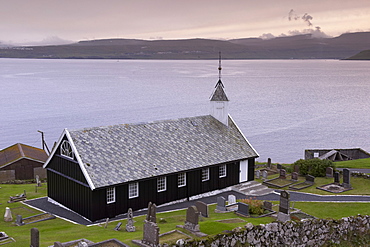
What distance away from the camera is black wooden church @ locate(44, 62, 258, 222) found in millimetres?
27375

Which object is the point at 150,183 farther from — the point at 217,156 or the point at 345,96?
the point at 345,96

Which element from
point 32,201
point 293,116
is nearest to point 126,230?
point 32,201

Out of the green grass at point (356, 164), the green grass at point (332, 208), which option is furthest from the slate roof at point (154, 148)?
the green grass at point (356, 164)

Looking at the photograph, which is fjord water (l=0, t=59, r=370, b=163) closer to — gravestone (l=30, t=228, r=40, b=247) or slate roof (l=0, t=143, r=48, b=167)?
slate roof (l=0, t=143, r=48, b=167)

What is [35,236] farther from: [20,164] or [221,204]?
[20,164]

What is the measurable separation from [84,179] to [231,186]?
13.4 meters

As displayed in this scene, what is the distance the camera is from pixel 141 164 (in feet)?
96.9

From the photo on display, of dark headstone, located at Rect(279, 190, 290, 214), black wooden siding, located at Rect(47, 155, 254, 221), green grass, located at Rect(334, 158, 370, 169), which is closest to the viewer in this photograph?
dark headstone, located at Rect(279, 190, 290, 214)

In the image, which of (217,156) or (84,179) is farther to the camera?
(217,156)

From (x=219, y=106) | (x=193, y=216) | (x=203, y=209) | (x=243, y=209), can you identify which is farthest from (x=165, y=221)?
(x=219, y=106)

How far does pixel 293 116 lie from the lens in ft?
349

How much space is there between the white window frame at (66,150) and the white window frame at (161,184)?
6.34m

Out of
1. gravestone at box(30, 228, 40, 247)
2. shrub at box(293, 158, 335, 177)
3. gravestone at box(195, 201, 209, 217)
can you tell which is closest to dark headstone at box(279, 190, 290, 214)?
gravestone at box(195, 201, 209, 217)

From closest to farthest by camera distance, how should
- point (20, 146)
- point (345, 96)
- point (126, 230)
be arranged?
point (126, 230)
point (20, 146)
point (345, 96)
